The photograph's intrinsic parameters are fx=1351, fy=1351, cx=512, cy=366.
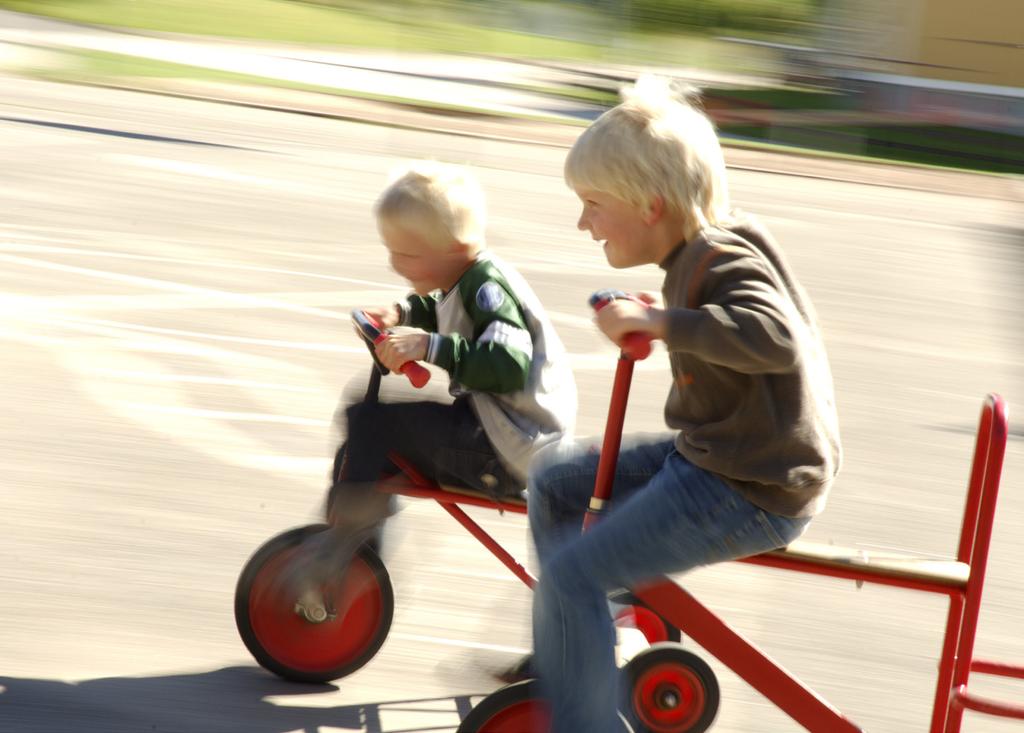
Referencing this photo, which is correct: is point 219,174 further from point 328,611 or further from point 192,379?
point 328,611

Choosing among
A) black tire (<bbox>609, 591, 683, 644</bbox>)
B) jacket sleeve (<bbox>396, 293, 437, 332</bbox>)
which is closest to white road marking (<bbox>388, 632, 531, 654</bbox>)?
black tire (<bbox>609, 591, 683, 644</bbox>)

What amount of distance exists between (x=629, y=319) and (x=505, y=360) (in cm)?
70

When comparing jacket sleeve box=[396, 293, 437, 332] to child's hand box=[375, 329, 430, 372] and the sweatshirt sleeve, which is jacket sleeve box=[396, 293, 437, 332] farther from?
the sweatshirt sleeve

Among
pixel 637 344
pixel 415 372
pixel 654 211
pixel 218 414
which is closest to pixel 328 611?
pixel 415 372

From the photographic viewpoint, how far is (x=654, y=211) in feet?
8.33

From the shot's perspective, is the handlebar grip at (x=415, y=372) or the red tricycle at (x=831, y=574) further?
the handlebar grip at (x=415, y=372)

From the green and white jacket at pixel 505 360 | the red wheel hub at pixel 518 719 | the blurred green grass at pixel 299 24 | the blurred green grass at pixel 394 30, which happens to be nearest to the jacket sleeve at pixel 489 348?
the green and white jacket at pixel 505 360

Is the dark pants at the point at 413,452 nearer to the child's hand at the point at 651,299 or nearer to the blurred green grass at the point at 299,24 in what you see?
the child's hand at the point at 651,299

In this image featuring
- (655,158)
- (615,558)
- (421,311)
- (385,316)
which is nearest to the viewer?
(655,158)

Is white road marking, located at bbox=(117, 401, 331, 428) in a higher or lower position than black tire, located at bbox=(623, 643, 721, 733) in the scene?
higher

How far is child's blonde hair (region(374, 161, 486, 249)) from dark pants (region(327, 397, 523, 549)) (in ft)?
1.35

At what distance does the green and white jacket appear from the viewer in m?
3.10

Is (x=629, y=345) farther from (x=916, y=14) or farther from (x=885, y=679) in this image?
(x=916, y=14)

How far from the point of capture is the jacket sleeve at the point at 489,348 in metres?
3.07
